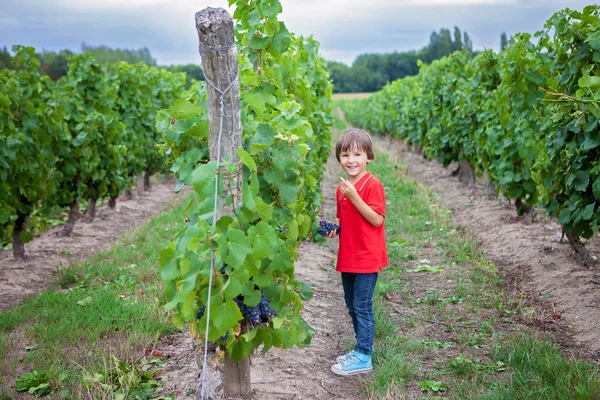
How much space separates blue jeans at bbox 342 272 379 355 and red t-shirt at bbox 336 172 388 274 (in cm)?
9

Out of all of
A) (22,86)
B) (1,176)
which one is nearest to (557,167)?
(1,176)

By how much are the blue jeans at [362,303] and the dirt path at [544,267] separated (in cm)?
150

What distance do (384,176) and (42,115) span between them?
6.91 metres

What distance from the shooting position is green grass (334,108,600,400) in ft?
10.3

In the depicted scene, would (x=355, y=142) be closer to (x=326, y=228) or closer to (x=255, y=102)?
(x=326, y=228)

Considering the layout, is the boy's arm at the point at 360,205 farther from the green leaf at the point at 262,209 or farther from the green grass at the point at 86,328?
the green grass at the point at 86,328

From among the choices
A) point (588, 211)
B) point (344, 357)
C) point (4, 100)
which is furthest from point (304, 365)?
point (4, 100)

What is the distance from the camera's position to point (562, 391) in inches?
118

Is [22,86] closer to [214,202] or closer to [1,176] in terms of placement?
[1,176]

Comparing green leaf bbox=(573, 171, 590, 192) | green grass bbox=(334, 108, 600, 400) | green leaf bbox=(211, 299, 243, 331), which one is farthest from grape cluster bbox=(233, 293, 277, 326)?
green leaf bbox=(573, 171, 590, 192)

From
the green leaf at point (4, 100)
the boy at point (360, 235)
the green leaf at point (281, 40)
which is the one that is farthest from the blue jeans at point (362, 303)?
the green leaf at point (4, 100)

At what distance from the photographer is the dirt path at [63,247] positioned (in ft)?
18.7

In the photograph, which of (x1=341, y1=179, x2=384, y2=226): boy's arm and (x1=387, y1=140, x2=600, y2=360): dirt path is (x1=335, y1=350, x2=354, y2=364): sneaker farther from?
(x1=387, y1=140, x2=600, y2=360): dirt path

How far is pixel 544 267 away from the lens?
5.41 meters
